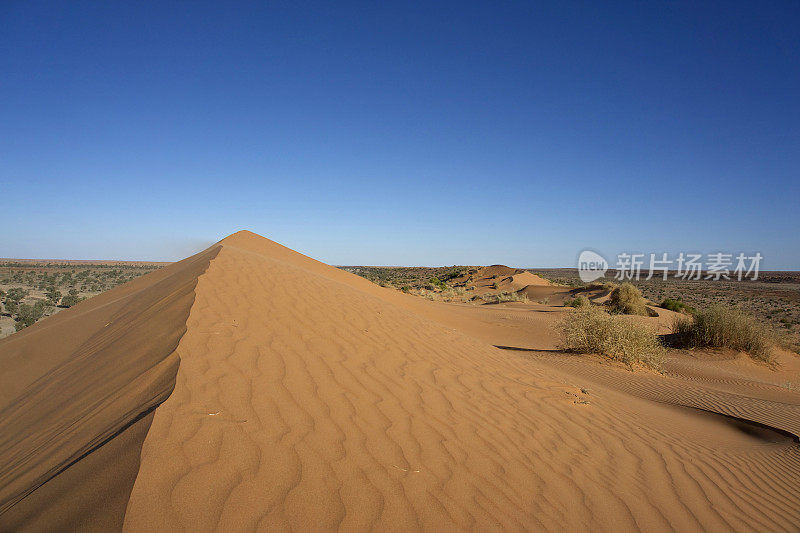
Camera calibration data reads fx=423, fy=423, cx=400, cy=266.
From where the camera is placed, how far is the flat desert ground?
7.89 ft

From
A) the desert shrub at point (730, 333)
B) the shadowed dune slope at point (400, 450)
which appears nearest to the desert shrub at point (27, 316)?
the shadowed dune slope at point (400, 450)

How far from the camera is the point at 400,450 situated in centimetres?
318

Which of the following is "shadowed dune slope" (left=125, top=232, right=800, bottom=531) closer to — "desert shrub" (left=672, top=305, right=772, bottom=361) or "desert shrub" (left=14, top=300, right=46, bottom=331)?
"desert shrub" (left=672, top=305, right=772, bottom=361)

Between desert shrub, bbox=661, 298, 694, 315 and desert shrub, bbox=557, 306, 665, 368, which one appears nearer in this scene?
desert shrub, bbox=557, 306, 665, 368

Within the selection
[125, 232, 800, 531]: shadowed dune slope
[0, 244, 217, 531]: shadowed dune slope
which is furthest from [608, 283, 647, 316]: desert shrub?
[0, 244, 217, 531]: shadowed dune slope

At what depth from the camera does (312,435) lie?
3133 millimetres

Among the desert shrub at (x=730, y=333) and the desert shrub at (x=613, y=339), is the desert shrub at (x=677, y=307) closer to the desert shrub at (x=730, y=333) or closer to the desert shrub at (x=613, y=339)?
the desert shrub at (x=730, y=333)

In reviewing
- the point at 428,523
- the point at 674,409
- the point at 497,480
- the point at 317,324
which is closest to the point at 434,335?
the point at 317,324

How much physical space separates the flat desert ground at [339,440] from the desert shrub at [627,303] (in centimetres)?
1403

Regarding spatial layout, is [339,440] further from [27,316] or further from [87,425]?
[27,316]

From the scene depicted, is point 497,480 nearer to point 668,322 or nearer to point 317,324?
point 317,324

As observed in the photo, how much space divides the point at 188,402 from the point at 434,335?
4921 millimetres

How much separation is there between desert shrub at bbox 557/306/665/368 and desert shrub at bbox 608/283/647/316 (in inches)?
389

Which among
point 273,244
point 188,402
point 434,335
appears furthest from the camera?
point 273,244
